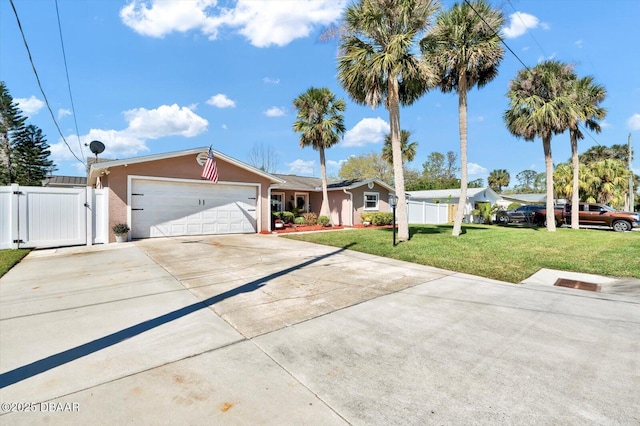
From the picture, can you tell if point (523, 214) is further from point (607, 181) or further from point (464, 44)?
point (464, 44)

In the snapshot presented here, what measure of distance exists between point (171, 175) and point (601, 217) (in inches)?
921

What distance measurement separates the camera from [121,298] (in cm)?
438

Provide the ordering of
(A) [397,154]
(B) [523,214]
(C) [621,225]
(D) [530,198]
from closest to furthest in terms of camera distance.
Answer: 1. (A) [397,154]
2. (C) [621,225]
3. (B) [523,214]
4. (D) [530,198]

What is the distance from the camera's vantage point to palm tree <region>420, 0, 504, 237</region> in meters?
11.1

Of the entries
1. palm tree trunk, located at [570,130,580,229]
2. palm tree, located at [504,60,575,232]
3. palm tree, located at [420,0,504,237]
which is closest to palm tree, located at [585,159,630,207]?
palm tree trunk, located at [570,130,580,229]

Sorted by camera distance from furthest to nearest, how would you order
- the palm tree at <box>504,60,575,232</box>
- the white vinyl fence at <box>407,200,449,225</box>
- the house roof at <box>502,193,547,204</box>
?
the house roof at <box>502,193,547,204</box> < the white vinyl fence at <box>407,200,449,225</box> < the palm tree at <box>504,60,575,232</box>

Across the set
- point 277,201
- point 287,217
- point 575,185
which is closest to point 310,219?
point 287,217

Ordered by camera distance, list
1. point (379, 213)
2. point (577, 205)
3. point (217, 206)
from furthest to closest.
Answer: point (379, 213), point (577, 205), point (217, 206)

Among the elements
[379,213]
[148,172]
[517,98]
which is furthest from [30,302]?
[517,98]

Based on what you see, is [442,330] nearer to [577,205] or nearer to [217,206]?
[217,206]

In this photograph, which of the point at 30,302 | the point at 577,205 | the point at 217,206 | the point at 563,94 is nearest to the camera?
the point at 30,302

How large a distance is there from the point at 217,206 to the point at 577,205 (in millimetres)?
20150

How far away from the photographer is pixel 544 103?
14.7 m

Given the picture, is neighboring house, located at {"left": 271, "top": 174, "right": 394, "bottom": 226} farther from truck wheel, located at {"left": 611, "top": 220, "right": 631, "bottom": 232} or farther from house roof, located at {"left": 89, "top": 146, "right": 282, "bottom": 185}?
truck wheel, located at {"left": 611, "top": 220, "right": 631, "bottom": 232}
